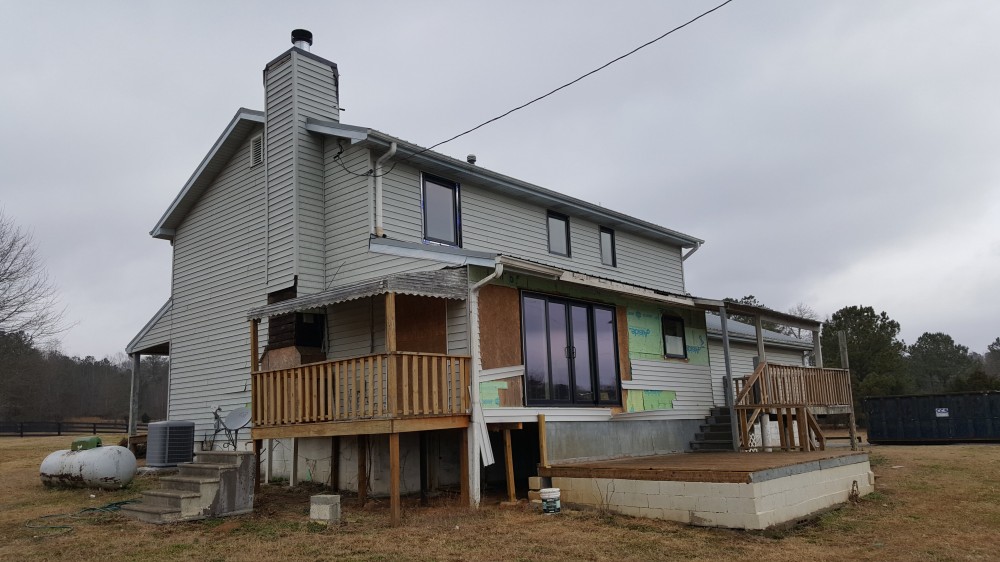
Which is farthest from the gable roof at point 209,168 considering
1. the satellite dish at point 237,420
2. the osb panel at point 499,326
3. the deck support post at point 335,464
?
the osb panel at point 499,326

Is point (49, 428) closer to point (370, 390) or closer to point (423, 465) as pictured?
point (423, 465)

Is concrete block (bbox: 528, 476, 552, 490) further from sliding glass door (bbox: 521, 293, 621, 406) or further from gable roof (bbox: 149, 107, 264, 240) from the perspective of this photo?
gable roof (bbox: 149, 107, 264, 240)

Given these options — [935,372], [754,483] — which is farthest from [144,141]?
[935,372]

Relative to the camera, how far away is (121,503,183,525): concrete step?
31.4 ft

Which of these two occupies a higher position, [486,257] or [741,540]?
[486,257]

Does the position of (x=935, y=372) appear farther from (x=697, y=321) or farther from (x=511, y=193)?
(x=511, y=193)

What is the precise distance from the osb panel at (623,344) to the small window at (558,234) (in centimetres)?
288

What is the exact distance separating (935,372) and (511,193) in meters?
47.8

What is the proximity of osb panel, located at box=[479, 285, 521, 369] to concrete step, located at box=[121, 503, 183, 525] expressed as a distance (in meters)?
4.67

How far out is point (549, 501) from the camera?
32.9 ft

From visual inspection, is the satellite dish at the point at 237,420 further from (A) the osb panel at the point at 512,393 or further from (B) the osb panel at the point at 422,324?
(A) the osb panel at the point at 512,393

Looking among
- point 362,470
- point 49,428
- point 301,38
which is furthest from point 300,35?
point 49,428

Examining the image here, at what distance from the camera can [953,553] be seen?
25.2 feet

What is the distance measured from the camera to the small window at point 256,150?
15.6m
